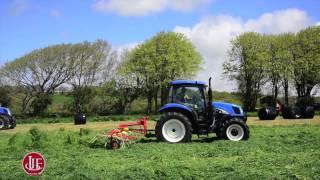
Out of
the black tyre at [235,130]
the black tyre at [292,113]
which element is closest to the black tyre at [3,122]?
the black tyre at [235,130]

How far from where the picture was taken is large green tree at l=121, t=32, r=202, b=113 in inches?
2457

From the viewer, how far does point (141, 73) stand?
63.4 metres

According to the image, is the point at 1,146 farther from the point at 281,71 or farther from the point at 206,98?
the point at 281,71

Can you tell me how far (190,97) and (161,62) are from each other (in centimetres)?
4236

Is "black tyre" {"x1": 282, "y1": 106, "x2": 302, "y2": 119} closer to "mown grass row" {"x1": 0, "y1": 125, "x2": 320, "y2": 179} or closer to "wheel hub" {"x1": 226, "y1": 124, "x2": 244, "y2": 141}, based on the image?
"mown grass row" {"x1": 0, "y1": 125, "x2": 320, "y2": 179}

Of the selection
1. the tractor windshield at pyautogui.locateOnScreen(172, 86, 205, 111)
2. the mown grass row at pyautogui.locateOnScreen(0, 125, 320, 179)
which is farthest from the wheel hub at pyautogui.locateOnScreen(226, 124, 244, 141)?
the tractor windshield at pyautogui.locateOnScreen(172, 86, 205, 111)

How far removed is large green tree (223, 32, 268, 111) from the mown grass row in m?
42.6

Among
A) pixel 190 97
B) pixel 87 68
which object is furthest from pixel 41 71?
pixel 190 97

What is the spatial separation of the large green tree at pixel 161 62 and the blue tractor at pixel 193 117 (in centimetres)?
4193

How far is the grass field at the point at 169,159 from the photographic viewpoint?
1084 cm

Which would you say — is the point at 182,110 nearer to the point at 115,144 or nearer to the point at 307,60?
the point at 115,144

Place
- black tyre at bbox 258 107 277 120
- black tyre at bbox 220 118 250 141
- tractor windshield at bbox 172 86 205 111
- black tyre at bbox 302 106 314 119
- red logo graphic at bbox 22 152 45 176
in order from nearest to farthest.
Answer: red logo graphic at bbox 22 152 45 176 < black tyre at bbox 220 118 250 141 < tractor windshield at bbox 172 86 205 111 < black tyre at bbox 258 107 277 120 < black tyre at bbox 302 106 314 119

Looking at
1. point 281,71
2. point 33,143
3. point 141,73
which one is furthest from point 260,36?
point 33,143

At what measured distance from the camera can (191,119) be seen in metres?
19.9
